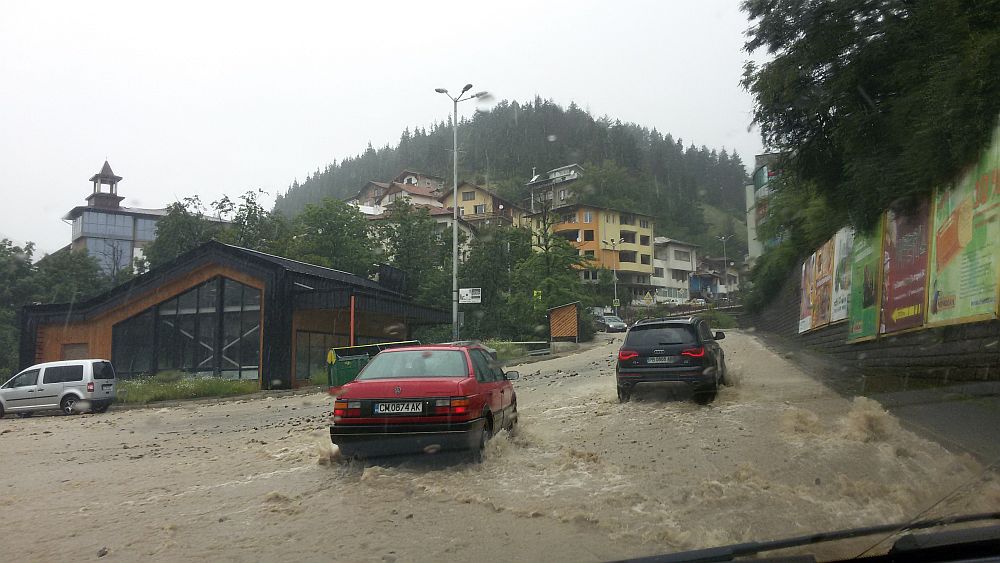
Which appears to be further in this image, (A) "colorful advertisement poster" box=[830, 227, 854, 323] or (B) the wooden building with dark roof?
(B) the wooden building with dark roof

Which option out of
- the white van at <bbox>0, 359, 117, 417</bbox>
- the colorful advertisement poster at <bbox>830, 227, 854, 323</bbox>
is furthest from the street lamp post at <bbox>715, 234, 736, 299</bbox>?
the white van at <bbox>0, 359, 117, 417</bbox>

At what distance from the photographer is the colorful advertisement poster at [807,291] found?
2202cm

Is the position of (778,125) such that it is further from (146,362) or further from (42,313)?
(42,313)

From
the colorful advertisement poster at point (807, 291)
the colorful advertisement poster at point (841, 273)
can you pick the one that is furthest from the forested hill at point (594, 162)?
the colorful advertisement poster at point (841, 273)

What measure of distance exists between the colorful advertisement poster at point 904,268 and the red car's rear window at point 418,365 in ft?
24.1

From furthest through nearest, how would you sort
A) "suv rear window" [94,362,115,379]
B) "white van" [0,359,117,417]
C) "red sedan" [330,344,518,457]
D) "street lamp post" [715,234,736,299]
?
"street lamp post" [715,234,736,299] < "suv rear window" [94,362,115,379] < "white van" [0,359,117,417] < "red sedan" [330,344,518,457]

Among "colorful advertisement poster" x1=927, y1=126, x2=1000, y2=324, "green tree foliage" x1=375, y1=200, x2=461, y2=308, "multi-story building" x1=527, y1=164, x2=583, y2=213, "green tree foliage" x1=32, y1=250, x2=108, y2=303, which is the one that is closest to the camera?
"colorful advertisement poster" x1=927, y1=126, x2=1000, y2=324

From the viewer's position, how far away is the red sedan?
773cm

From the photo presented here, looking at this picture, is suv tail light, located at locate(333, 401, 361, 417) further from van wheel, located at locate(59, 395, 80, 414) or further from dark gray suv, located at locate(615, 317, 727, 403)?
van wheel, located at locate(59, 395, 80, 414)

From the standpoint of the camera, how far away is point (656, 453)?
27.9 ft

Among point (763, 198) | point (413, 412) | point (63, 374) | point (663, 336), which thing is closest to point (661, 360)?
point (663, 336)

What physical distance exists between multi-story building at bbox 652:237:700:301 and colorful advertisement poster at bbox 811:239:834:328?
186 ft

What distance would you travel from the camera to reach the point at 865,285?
14469mm

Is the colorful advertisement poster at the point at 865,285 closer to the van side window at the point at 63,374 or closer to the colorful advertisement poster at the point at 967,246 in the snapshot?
the colorful advertisement poster at the point at 967,246
